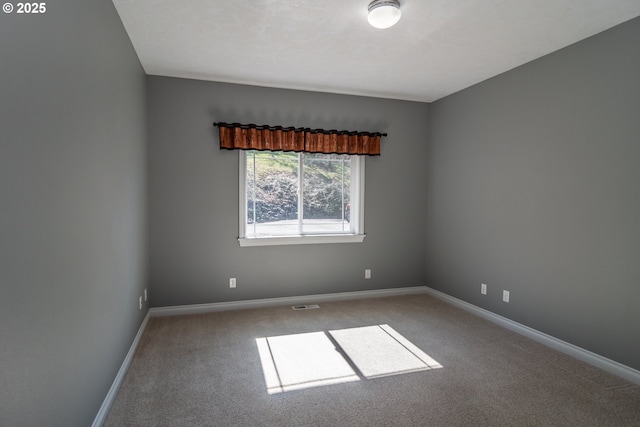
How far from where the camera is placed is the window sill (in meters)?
4.11

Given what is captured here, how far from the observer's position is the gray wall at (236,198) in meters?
3.84

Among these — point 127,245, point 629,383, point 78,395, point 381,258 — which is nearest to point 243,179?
point 127,245

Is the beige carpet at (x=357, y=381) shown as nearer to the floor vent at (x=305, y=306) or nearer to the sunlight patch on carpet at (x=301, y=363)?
the sunlight patch on carpet at (x=301, y=363)

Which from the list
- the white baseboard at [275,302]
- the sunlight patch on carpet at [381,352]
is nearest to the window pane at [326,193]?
the white baseboard at [275,302]

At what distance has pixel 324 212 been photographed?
4523 mm

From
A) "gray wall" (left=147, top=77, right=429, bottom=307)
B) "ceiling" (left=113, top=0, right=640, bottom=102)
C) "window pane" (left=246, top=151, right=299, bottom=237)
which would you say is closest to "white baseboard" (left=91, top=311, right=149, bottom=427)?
"gray wall" (left=147, top=77, right=429, bottom=307)

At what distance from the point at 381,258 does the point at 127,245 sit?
310cm

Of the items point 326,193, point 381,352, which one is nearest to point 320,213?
point 326,193

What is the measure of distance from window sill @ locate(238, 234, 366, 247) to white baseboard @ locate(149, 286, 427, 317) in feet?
2.26

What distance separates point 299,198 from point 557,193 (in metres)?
2.72

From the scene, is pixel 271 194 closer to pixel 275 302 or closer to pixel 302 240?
pixel 302 240

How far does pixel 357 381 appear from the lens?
2.54 metres

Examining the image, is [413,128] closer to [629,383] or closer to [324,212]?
[324,212]

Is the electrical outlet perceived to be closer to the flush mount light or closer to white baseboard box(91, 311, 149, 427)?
the flush mount light
